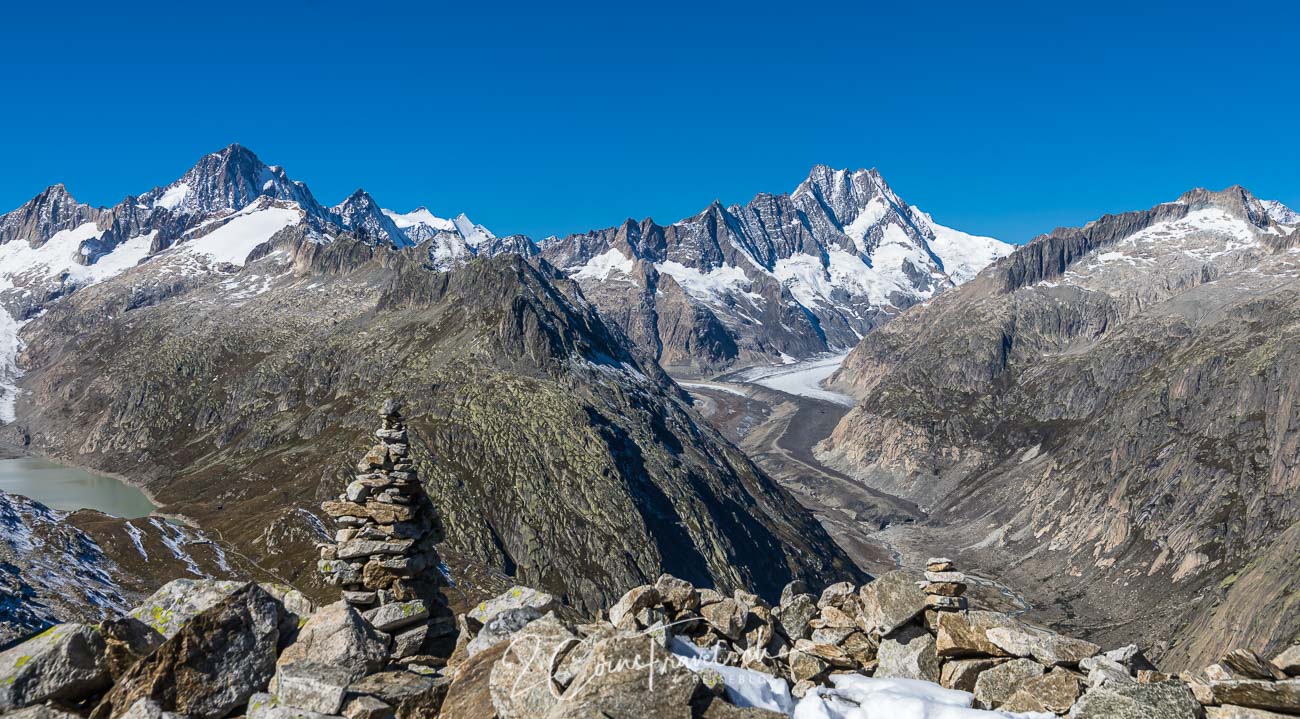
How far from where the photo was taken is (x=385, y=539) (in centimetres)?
2452

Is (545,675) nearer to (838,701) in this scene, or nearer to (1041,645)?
(838,701)

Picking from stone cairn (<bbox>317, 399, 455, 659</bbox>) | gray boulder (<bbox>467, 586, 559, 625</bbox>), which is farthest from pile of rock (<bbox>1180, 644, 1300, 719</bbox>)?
stone cairn (<bbox>317, 399, 455, 659</bbox>)

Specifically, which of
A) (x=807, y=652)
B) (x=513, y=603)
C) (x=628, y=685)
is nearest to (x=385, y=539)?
(x=513, y=603)

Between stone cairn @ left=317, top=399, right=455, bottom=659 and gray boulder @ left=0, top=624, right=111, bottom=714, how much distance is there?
9135 millimetres

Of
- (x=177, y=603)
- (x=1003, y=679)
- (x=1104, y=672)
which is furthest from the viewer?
(x=177, y=603)

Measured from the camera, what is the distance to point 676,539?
624 feet

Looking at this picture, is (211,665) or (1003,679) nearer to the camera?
(211,665)

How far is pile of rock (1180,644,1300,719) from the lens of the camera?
1337cm

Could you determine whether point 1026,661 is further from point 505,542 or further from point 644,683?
point 505,542

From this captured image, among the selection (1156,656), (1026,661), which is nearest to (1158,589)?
(1156,656)

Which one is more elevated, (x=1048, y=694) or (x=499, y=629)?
(x=499, y=629)

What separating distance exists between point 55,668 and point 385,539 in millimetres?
11142

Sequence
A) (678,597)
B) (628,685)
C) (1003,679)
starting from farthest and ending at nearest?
(678,597), (1003,679), (628,685)

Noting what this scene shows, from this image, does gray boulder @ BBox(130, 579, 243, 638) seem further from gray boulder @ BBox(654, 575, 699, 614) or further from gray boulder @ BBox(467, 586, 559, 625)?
gray boulder @ BBox(654, 575, 699, 614)
